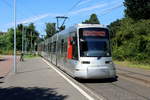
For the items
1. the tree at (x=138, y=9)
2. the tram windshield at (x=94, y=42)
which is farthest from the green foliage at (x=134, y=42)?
the tram windshield at (x=94, y=42)

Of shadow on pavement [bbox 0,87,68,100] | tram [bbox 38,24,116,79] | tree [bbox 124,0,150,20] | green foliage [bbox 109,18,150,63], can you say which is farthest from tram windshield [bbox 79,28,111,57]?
tree [bbox 124,0,150,20]

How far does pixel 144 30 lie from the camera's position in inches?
1566

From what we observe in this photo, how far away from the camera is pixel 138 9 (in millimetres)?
45906

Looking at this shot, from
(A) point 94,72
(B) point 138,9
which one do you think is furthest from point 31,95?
(B) point 138,9

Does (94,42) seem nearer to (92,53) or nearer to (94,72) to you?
(92,53)

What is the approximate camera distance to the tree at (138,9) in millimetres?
45250

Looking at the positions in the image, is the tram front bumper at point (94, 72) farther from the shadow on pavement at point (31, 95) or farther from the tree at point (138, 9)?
the tree at point (138, 9)

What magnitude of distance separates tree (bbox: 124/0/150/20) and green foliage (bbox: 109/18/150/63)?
3.93ft

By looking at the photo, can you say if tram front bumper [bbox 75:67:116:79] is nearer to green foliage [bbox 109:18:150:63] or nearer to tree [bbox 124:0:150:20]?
green foliage [bbox 109:18:150:63]

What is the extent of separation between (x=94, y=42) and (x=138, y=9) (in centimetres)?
3168

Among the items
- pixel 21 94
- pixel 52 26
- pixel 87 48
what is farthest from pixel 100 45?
pixel 52 26

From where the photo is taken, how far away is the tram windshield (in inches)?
618

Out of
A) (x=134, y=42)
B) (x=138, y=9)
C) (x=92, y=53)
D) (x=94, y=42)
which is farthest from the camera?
(x=138, y=9)

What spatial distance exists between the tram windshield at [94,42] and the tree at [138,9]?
29.9m
